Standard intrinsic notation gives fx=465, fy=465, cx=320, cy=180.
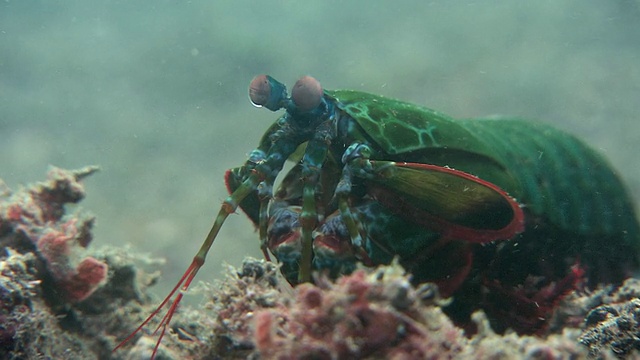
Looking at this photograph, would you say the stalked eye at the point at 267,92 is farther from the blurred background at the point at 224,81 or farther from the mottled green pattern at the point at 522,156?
the blurred background at the point at 224,81

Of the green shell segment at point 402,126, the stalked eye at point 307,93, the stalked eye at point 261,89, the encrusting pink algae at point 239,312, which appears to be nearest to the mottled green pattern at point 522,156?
the green shell segment at point 402,126

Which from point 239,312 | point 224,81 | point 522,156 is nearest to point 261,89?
point 239,312

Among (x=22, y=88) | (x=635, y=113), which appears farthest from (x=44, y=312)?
(x=22, y=88)

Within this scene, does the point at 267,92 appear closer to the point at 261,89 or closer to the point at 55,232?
the point at 261,89

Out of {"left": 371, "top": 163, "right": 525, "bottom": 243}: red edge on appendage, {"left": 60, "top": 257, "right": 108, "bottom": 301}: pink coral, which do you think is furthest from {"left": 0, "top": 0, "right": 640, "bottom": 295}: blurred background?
{"left": 371, "top": 163, "right": 525, "bottom": 243}: red edge on appendage

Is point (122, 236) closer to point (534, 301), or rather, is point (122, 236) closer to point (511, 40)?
point (534, 301)

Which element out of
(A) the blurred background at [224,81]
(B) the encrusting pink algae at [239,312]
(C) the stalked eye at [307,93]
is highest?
(A) the blurred background at [224,81]
